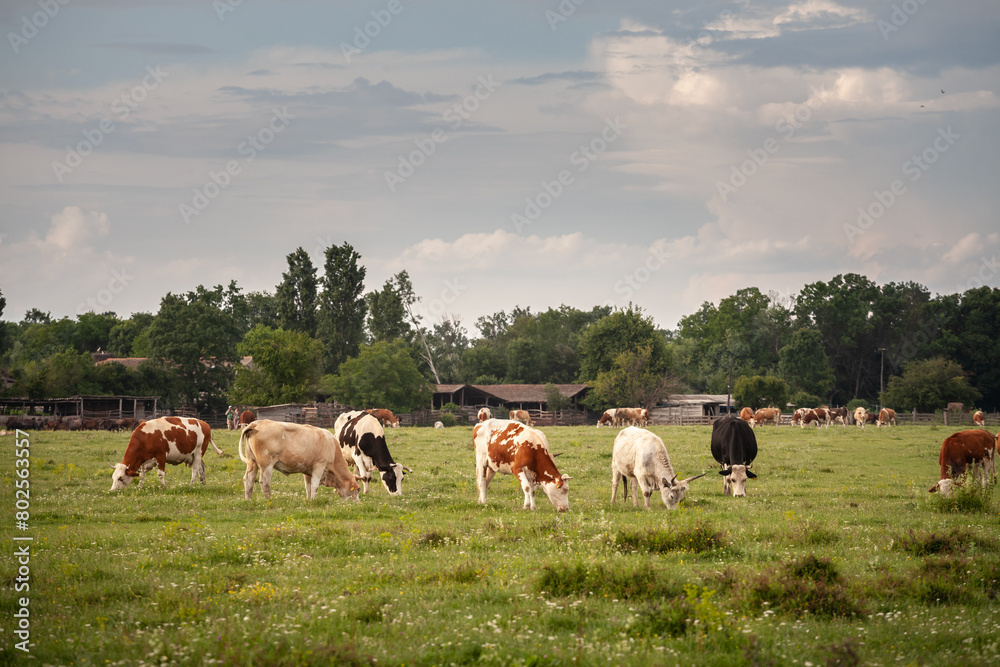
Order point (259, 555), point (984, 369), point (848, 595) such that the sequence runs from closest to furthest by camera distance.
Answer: point (848, 595) → point (259, 555) → point (984, 369)

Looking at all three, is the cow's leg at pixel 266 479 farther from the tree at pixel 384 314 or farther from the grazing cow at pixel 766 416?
the tree at pixel 384 314

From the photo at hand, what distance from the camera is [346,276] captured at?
8856cm

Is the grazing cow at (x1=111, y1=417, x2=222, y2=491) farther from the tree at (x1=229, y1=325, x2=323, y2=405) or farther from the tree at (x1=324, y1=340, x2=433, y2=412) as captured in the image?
the tree at (x1=229, y1=325, x2=323, y2=405)

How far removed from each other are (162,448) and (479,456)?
7349mm

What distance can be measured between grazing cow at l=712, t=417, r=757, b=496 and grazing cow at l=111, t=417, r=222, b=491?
12.2 m

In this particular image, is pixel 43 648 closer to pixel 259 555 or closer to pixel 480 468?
pixel 259 555

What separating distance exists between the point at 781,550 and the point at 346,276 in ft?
265

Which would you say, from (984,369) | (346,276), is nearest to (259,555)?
(346,276)

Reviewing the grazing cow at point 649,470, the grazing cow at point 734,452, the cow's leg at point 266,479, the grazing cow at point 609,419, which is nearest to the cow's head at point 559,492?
the grazing cow at point 649,470

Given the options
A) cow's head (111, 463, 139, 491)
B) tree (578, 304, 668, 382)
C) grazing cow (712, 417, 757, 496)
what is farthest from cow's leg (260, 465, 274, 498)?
tree (578, 304, 668, 382)

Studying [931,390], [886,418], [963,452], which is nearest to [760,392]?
[886,418]

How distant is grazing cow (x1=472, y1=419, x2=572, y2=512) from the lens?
15.3 m

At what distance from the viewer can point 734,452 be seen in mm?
19172

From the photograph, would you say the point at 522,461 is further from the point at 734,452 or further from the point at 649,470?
the point at 734,452
